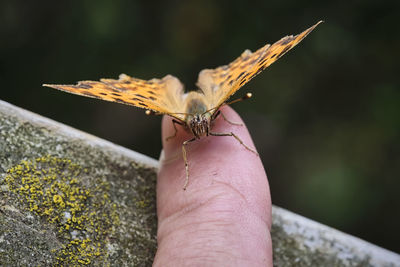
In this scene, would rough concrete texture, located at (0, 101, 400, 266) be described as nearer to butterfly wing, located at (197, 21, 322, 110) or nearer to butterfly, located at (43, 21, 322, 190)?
butterfly, located at (43, 21, 322, 190)

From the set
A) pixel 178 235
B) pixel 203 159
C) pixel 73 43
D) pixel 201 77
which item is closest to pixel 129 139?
pixel 73 43

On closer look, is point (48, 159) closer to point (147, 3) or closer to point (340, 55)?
point (147, 3)

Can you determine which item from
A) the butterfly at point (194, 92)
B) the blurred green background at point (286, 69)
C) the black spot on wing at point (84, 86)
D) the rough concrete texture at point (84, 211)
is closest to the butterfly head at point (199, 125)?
the butterfly at point (194, 92)

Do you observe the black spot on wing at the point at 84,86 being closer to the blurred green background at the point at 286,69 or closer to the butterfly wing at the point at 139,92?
the butterfly wing at the point at 139,92

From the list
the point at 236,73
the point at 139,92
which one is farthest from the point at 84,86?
the point at 236,73

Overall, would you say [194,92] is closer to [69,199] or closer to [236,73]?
[236,73]

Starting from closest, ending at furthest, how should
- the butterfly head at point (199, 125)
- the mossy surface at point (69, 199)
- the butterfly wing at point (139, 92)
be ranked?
the mossy surface at point (69, 199) → the butterfly wing at point (139, 92) → the butterfly head at point (199, 125)
